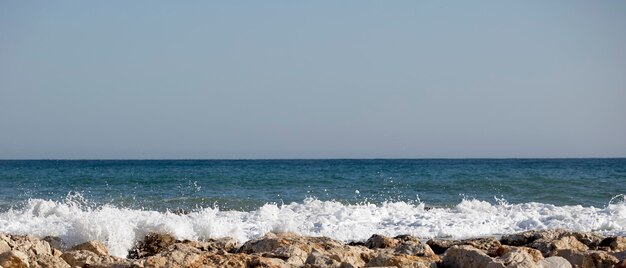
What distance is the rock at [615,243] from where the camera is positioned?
8923mm

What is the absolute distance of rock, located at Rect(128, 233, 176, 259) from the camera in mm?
10577

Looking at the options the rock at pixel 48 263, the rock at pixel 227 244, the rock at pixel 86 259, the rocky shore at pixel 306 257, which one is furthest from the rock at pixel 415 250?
the rock at pixel 48 263

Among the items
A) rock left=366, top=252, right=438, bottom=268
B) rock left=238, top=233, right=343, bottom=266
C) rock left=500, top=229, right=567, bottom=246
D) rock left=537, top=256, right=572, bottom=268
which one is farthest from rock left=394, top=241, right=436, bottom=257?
rock left=500, top=229, right=567, bottom=246

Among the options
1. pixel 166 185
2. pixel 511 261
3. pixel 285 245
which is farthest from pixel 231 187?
pixel 511 261

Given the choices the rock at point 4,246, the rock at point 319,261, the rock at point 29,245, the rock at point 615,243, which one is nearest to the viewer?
the rock at point 319,261

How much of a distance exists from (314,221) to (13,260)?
383 inches

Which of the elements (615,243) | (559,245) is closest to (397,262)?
(559,245)

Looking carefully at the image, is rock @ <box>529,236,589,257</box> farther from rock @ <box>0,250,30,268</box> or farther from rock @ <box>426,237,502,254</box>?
rock @ <box>0,250,30,268</box>

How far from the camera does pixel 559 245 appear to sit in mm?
8633

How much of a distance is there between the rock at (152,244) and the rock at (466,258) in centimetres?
477

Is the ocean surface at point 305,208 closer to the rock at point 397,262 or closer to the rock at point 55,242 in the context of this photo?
the rock at point 55,242

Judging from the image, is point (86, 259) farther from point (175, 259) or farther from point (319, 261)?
point (319, 261)

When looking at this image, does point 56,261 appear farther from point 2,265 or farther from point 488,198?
point 488,198

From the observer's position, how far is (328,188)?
2775cm
